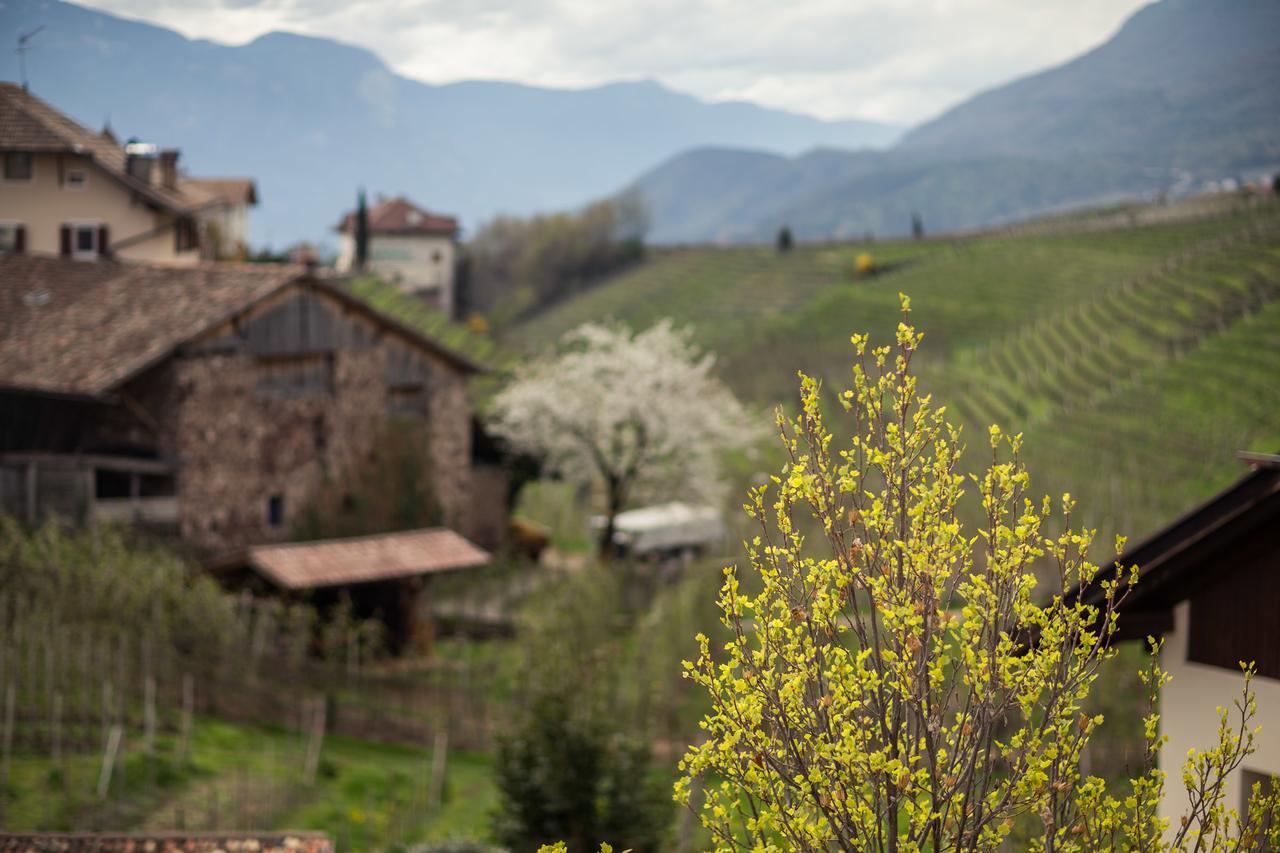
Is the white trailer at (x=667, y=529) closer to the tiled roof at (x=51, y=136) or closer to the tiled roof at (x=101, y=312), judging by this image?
the tiled roof at (x=101, y=312)

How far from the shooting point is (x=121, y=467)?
2283 centimetres

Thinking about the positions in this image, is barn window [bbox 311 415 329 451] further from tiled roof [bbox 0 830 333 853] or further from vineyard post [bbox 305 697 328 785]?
tiled roof [bbox 0 830 333 853]

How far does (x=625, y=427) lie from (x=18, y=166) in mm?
15478

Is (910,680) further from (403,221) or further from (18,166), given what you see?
(403,221)

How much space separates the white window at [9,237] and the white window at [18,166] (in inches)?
42.4

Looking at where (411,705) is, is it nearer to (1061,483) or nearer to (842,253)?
(1061,483)

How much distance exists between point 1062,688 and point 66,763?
1206cm

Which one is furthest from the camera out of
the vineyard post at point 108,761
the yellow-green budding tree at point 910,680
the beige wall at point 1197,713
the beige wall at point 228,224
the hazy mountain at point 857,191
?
the hazy mountain at point 857,191

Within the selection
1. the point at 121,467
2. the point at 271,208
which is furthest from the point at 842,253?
the point at 121,467

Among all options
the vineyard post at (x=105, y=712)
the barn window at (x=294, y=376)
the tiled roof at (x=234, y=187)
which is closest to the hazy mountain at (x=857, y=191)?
the barn window at (x=294, y=376)

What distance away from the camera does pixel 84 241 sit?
3148 centimetres

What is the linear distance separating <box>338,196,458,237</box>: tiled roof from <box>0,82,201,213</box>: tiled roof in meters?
33.3

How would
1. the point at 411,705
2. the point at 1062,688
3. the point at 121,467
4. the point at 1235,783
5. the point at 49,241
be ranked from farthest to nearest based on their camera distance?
1. the point at 49,241
2. the point at 121,467
3. the point at 411,705
4. the point at 1235,783
5. the point at 1062,688

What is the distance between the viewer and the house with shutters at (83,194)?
28500mm
